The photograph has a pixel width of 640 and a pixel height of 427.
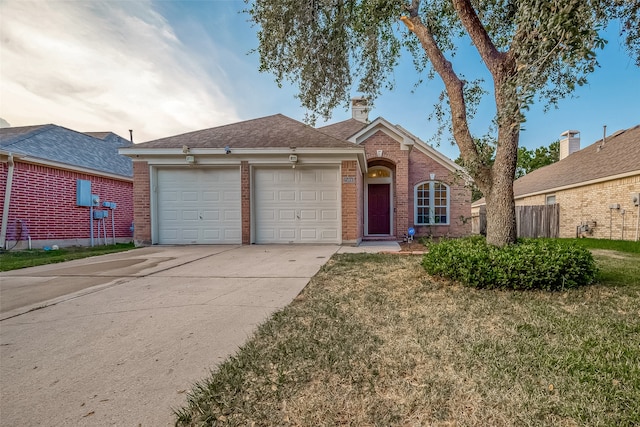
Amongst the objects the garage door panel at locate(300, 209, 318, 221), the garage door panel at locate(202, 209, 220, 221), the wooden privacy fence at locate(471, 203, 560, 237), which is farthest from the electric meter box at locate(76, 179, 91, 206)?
the wooden privacy fence at locate(471, 203, 560, 237)

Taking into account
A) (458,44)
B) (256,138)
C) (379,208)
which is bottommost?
(379,208)

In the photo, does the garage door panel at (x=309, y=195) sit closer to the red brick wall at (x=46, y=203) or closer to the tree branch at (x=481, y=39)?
the tree branch at (x=481, y=39)

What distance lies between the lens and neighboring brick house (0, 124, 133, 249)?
865 cm

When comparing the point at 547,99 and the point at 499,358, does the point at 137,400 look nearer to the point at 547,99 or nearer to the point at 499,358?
the point at 499,358

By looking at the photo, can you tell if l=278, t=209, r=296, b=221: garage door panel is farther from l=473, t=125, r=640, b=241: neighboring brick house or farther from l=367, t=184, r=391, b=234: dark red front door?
l=473, t=125, r=640, b=241: neighboring brick house

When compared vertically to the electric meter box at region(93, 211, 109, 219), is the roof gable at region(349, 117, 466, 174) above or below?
above

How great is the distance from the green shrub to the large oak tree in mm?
548

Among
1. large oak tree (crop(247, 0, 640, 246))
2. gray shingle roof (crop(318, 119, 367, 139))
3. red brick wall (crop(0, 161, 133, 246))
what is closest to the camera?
large oak tree (crop(247, 0, 640, 246))

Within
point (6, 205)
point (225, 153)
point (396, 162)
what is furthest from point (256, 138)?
point (6, 205)

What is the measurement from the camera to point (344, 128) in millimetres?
14258

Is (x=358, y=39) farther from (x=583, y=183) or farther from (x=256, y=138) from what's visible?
(x=583, y=183)

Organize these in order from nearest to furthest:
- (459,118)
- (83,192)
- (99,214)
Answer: (459,118), (83,192), (99,214)

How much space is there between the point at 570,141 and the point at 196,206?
2391 centimetres

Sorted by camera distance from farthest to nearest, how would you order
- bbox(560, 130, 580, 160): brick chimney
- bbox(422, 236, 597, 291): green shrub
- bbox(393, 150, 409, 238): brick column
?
1. bbox(560, 130, 580, 160): brick chimney
2. bbox(393, 150, 409, 238): brick column
3. bbox(422, 236, 597, 291): green shrub
